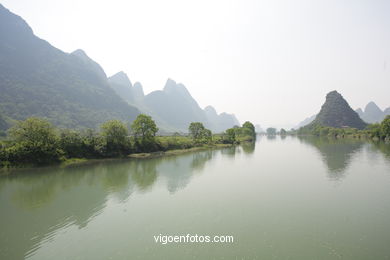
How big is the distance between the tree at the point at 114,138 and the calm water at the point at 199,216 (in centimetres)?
2625

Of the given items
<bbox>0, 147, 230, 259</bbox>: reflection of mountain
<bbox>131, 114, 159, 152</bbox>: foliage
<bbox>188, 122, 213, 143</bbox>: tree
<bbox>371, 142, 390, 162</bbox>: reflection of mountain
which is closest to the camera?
<bbox>0, 147, 230, 259</bbox>: reflection of mountain

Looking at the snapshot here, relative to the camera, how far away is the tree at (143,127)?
249 ft

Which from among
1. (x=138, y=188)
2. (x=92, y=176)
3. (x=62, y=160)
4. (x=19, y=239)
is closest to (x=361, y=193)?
(x=138, y=188)

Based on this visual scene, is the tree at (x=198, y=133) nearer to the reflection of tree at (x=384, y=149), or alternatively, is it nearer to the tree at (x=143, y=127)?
the tree at (x=143, y=127)

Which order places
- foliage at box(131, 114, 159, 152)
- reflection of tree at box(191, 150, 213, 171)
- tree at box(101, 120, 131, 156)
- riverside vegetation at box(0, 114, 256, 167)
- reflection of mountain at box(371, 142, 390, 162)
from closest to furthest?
riverside vegetation at box(0, 114, 256, 167) → reflection of tree at box(191, 150, 213, 171) → reflection of mountain at box(371, 142, 390, 162) → tree at box(101, 120, 131, 156) → foliage at box(131, 114, 159, 152)

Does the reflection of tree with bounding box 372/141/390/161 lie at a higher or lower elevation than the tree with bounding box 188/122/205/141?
lower

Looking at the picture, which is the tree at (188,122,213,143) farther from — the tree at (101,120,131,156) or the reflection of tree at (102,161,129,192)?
the reflection of tree at (102,161,129,192)

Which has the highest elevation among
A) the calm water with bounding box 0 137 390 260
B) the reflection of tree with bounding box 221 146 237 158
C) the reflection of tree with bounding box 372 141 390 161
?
the reflection of tree with bounding box 372 141 390 161

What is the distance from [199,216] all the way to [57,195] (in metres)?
23.1

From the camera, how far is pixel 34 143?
48.7 metres

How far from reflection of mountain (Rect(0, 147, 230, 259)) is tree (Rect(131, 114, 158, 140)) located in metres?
29.4

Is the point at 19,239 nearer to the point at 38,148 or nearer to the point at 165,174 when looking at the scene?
the point at 165,174

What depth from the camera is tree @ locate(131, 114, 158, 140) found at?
75.9m

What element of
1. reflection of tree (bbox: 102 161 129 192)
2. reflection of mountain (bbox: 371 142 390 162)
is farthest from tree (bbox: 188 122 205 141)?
reflection of mountain (bbox: 371 142 390 162)
